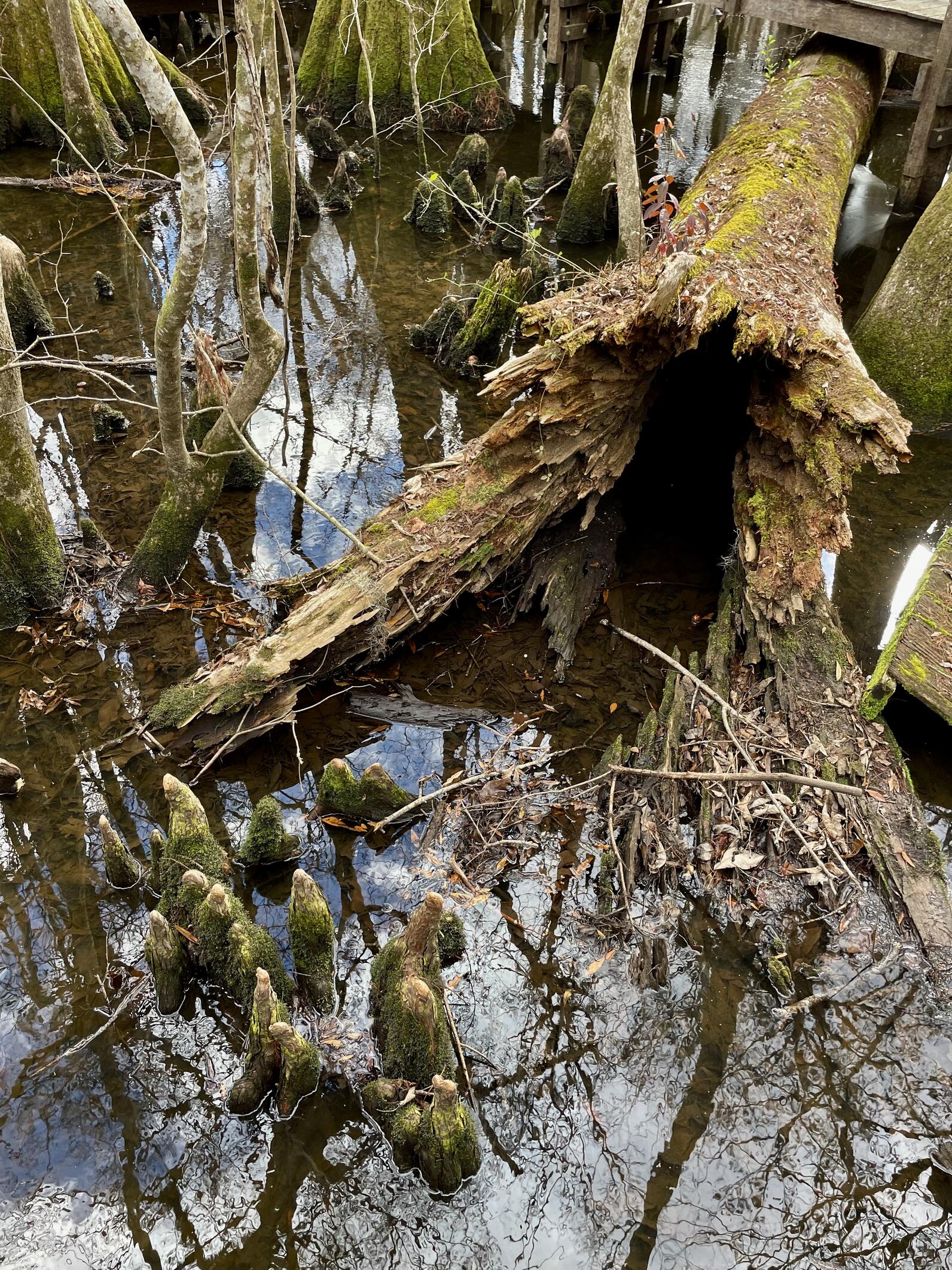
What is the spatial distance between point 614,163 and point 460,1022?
10471mm


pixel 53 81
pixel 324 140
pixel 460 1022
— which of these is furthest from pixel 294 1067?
pixel 53 81

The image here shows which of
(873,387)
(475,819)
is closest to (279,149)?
(873,387)

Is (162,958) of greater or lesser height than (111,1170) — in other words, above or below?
above

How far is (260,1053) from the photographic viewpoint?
12.5ft

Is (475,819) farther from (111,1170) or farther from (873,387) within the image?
(873,387)

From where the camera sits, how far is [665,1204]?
384 centimetres

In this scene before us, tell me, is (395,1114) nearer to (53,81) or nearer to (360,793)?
(360,793)

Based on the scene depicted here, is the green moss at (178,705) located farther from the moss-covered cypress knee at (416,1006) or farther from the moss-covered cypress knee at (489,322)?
the moss-covered cypress knee at (489,322)

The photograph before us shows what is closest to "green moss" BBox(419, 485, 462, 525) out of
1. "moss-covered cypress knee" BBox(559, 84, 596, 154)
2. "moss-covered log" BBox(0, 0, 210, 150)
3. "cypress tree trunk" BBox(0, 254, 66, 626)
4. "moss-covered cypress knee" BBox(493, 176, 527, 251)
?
"cypress tree trunk" BBox(0, 254, 66, 626)

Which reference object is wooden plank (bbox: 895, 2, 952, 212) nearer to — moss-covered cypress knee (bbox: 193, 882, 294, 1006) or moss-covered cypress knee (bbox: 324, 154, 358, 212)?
moss-covered cypress knee (bbox: 324, 154, 358, 212)

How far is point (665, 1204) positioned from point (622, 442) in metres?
4.55

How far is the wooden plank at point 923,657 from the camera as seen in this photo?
A: 554 centimetres

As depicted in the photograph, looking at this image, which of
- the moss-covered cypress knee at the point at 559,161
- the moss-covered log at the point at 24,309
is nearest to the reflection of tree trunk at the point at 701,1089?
the moss-covered log at the point at 24,309

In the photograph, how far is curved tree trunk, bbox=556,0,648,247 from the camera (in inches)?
345
